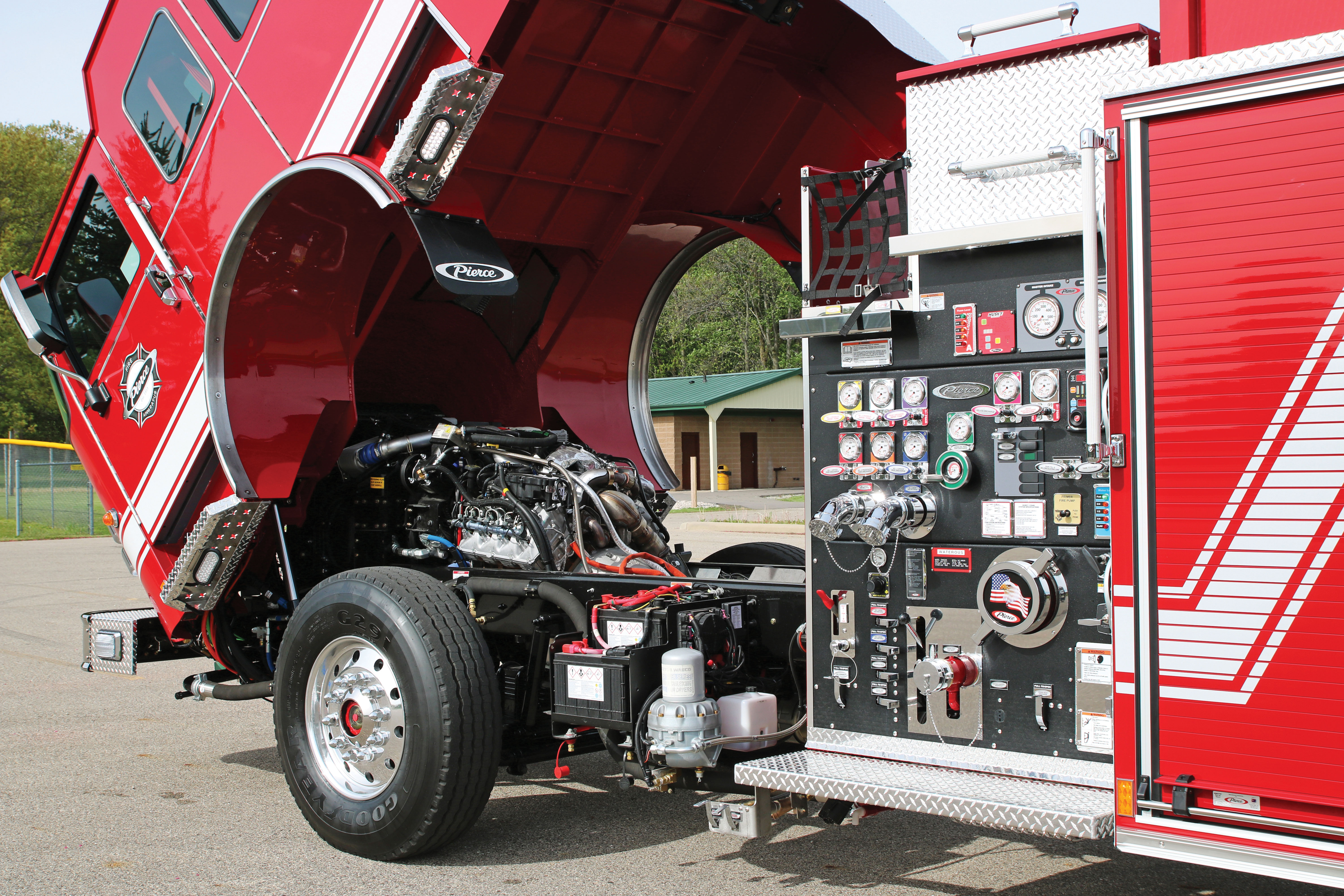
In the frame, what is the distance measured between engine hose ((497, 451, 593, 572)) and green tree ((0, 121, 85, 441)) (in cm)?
4636

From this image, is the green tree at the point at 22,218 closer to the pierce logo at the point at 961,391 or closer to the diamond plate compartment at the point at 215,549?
the diamond plate compartment at the point at 215,549

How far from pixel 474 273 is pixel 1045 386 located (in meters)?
2.17

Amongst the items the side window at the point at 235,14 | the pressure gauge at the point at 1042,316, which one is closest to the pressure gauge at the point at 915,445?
the pressure gauge at the point at 1042,316

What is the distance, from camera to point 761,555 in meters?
6.76

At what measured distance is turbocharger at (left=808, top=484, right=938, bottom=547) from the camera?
3.82 metres

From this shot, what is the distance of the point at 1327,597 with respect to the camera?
2865 millimetres

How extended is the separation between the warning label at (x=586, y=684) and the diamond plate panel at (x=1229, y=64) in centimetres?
247

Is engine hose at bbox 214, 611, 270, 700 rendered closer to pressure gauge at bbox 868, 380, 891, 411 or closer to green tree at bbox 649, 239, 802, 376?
pressure gauge at bbox 868, 380, 891, 411

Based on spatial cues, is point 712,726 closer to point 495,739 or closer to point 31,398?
point 495,739

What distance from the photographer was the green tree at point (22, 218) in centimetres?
4709

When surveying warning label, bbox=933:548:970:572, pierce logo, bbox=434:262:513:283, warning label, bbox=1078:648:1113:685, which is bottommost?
warning label, bbox=1078:648:1113:685

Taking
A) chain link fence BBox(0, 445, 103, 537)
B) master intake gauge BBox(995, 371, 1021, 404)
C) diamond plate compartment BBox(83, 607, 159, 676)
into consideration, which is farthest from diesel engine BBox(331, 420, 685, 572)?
chain link fence BBox(0, 445, 103, 537)

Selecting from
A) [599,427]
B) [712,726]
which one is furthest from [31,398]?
[712,726]

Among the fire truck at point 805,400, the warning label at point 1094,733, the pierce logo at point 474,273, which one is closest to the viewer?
the fire truck at point 805,400
